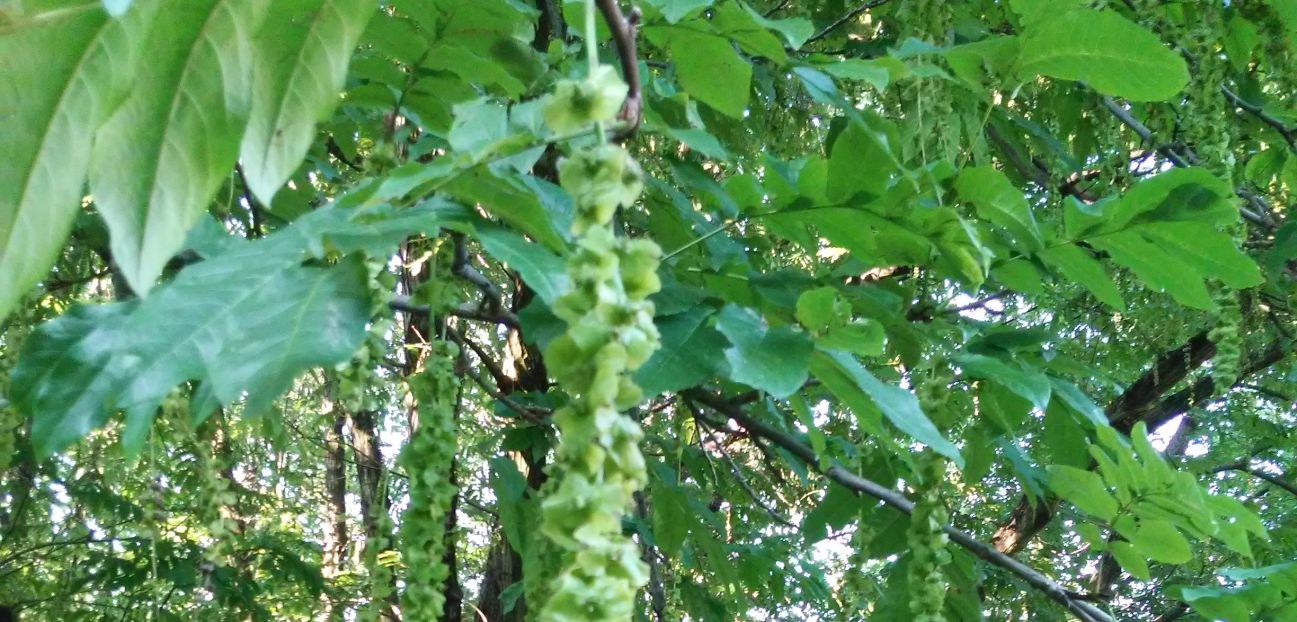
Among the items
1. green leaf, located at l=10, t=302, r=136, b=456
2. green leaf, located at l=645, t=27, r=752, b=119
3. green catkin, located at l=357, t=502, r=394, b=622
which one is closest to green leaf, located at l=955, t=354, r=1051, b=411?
green leaf, located at l=645, t=27, r=752, b=119

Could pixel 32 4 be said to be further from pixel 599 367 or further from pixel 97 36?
pixel 599 367

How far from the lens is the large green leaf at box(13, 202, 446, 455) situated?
79 cm

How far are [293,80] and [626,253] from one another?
27cm

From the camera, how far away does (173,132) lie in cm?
62

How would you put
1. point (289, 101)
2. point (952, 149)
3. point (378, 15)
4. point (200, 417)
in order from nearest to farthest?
point (289, 101) < point (200, 417) < point (378, 15) < point (952, 149)

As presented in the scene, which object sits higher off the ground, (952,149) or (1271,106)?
(1271,106)

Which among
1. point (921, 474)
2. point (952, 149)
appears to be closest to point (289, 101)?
point (921, 474)

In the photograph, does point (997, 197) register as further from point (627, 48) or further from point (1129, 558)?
point (627, 48)

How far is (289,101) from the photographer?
2.22 ft

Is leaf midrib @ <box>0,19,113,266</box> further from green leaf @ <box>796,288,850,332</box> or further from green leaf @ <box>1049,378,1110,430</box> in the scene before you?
green leaf @ <box>1049,378,1110,430</box>

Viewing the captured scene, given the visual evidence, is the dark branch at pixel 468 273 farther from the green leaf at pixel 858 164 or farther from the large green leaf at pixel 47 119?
the large green leaf at pixel 47 119

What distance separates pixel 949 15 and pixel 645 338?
61.2 inches

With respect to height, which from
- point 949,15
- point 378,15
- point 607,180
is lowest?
point 607,180

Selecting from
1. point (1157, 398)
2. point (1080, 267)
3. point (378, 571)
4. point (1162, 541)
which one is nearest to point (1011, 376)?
point (1080, 267)
